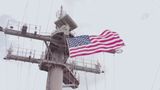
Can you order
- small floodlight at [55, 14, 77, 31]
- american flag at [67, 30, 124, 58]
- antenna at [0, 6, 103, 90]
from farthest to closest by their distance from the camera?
1. small floodlight at [55, 14, 77, 31]
2. antenna at [0, 6, 103, 90]
3. american flag at [67, 30, 124, 58]

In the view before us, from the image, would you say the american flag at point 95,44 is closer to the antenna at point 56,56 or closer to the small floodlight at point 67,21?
the antenna at point 56,56

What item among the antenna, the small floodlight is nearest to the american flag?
the antenna

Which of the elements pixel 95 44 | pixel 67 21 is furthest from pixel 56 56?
pixel 95 44

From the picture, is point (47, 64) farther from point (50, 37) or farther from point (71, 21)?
point (71, 21)

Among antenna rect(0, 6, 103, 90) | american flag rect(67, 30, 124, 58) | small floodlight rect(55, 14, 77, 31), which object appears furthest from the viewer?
small floodlight rect(55, 14, 77, 31)

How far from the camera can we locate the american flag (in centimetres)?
1481

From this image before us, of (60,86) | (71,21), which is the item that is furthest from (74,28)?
(60,86)

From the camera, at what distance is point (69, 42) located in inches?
618

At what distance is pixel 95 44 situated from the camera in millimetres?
15164

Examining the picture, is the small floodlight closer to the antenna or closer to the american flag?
the antenna

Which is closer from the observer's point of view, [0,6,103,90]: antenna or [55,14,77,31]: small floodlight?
[0,6,103,90]: antenna

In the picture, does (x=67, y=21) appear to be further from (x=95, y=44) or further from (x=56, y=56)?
(x=95, y=44)

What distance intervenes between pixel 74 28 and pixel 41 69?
117 inches

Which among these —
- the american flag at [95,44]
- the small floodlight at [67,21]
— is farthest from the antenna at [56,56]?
the american flag at [95,44]
